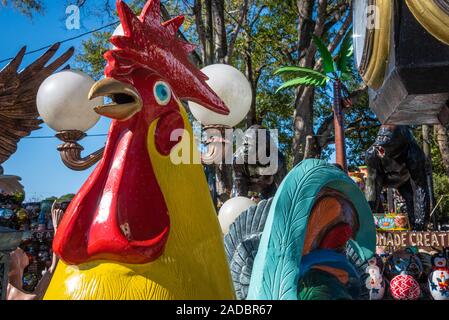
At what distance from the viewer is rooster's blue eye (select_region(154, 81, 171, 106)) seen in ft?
6.15

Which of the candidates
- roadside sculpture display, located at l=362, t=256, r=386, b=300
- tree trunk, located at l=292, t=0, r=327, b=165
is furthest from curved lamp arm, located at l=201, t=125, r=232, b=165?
tree trunk, located at l=292, t=0, r=327, b=165

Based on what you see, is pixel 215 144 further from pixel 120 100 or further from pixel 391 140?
pixel 391 140

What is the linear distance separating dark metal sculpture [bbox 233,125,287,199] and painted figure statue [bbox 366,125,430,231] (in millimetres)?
1273

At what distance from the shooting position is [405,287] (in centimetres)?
443

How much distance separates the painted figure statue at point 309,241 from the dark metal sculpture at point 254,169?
3068 mm

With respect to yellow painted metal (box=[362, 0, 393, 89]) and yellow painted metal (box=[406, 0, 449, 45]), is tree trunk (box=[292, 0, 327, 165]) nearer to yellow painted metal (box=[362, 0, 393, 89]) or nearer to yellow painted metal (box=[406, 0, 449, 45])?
yellow painted metal (box=[362, 0, 393, 89])

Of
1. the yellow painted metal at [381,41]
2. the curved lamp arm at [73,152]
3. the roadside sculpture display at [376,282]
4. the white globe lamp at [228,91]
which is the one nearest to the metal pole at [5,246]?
the curved lamp arm at [73,152]

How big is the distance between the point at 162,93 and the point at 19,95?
11.4 feet

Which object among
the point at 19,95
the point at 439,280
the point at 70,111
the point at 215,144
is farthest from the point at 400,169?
the point at 19,95

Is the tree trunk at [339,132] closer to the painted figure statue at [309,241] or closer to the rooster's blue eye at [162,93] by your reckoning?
the painted figure statue at [309,241]
